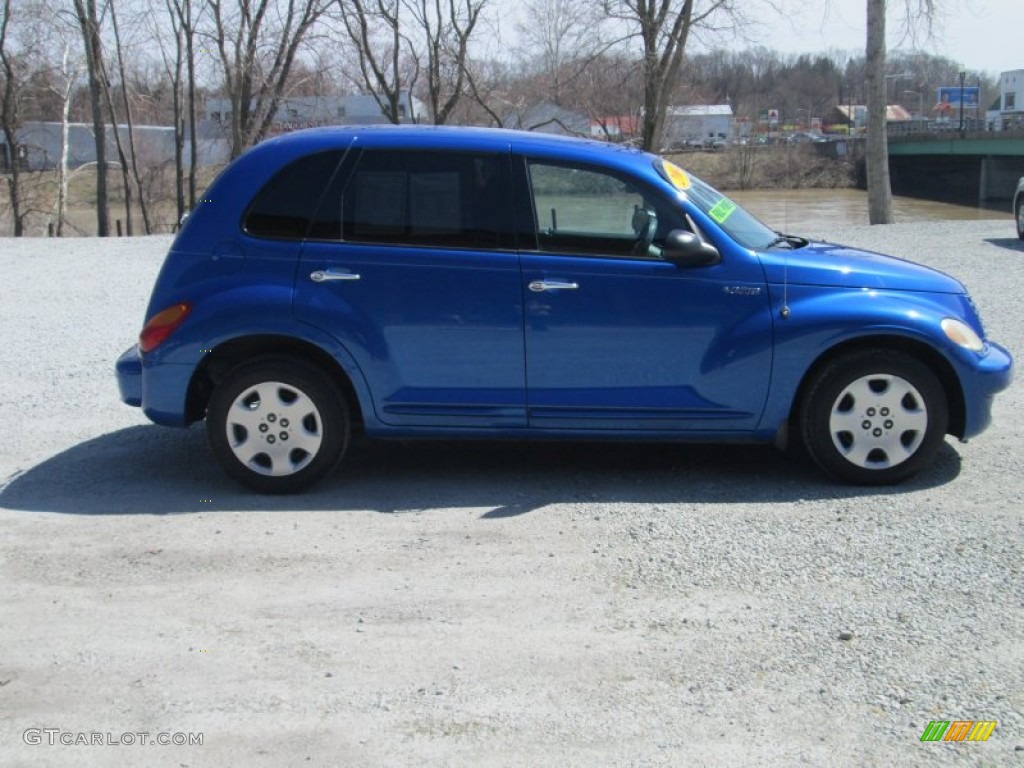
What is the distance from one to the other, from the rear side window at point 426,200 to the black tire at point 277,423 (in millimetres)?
785

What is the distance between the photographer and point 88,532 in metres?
5.19

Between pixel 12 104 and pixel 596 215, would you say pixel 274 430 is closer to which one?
pixel 596 215

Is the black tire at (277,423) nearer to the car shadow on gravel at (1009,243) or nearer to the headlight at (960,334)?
the headlight at (960,334)

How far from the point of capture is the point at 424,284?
18.2 feet

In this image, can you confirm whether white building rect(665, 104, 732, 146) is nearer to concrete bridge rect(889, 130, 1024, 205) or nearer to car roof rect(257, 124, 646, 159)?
concrete bridge rect(889, 130, 1024, 205)

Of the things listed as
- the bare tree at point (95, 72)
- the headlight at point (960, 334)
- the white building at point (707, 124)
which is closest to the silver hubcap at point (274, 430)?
the headlight at point (960, 334)

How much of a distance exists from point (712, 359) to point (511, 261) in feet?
3.69

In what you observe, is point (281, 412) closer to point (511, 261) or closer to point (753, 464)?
point (511, 261)

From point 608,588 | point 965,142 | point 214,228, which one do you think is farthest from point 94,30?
point 965,142

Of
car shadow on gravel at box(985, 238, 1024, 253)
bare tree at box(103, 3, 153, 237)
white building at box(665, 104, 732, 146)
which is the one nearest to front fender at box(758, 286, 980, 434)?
car shadow on gravel at box(985, 238, 1024, 253)

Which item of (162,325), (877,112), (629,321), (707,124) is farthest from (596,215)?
(707,124)

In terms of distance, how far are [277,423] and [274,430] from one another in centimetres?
4

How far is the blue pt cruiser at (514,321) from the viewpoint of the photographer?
218 inches

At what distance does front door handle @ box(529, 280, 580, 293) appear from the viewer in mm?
5527
